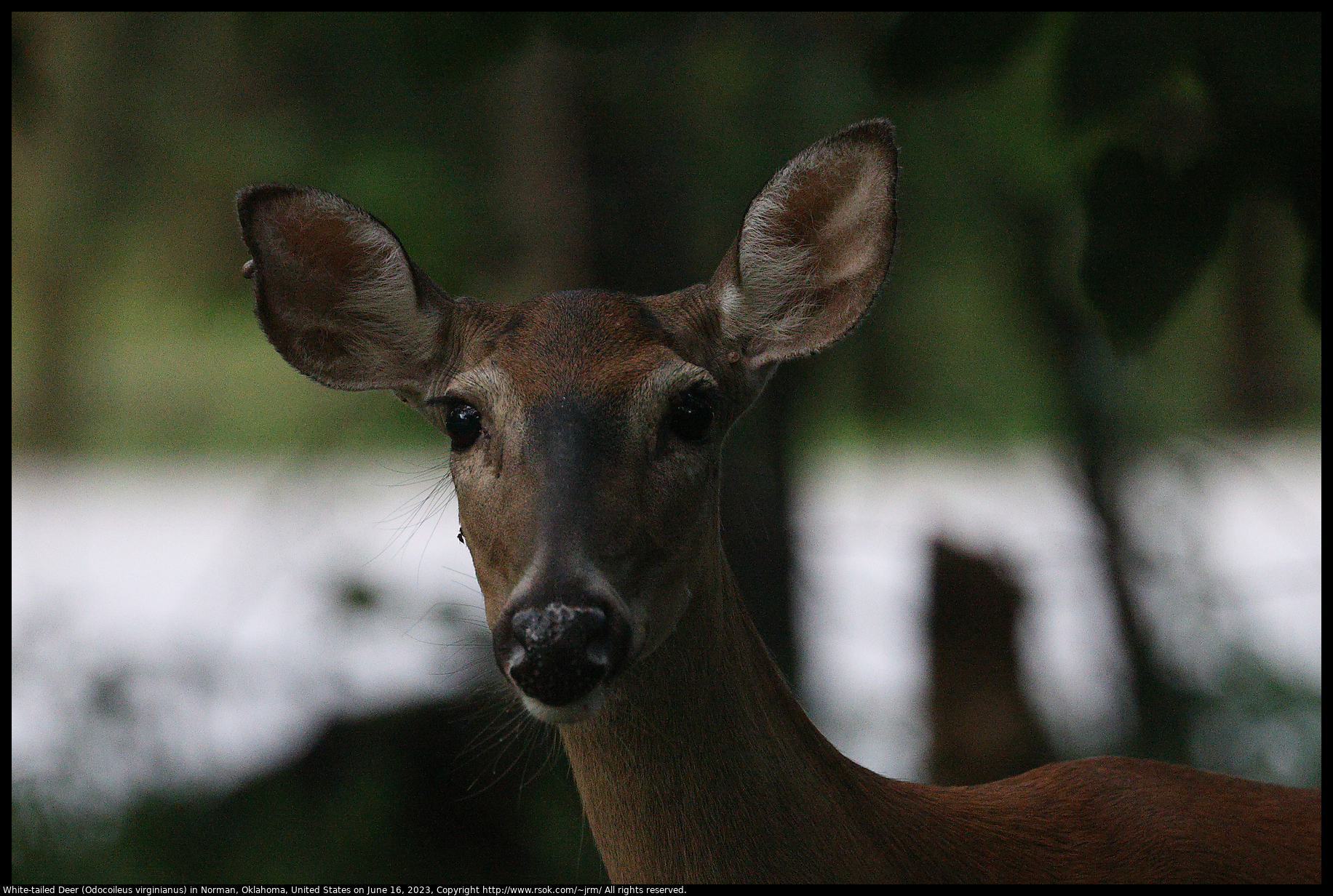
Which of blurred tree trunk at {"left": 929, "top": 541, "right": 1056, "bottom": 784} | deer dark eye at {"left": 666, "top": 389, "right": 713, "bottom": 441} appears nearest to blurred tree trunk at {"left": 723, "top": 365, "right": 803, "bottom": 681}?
blurred tree trunk at {"left": 929, "top": 541, "right": 1056, "bottom": 784}

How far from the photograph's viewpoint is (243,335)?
709 centimetres

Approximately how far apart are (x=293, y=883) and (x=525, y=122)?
11.5ft

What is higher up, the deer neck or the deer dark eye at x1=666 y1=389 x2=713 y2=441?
the deer dark eye at x1=666 y1=389 x2=713 y2=441

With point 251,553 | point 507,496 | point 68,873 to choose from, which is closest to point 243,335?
point 251,553

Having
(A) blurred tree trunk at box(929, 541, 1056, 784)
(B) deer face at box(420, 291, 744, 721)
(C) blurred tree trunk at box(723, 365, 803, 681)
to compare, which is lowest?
(A) blurred tree trunk at box(929, 541, 1056, 784)

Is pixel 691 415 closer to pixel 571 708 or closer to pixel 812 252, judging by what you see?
pixel 812 252

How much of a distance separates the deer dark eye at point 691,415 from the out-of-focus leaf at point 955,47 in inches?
37.3

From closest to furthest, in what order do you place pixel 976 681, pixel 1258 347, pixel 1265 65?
1. pixel 1265 65
2. pixel 976 681
3. pixel 1258 347

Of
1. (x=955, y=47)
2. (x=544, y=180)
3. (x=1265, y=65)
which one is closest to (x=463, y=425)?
(x=955, y=47)

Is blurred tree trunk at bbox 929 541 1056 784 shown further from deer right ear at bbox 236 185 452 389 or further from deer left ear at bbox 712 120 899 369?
deer right ear at bbox 236 185 452 389

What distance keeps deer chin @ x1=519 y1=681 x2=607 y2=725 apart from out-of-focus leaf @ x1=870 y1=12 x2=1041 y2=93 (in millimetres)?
1612

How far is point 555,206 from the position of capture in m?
5.37

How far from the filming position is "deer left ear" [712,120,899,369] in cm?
268

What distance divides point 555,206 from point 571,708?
3579 millimetres
